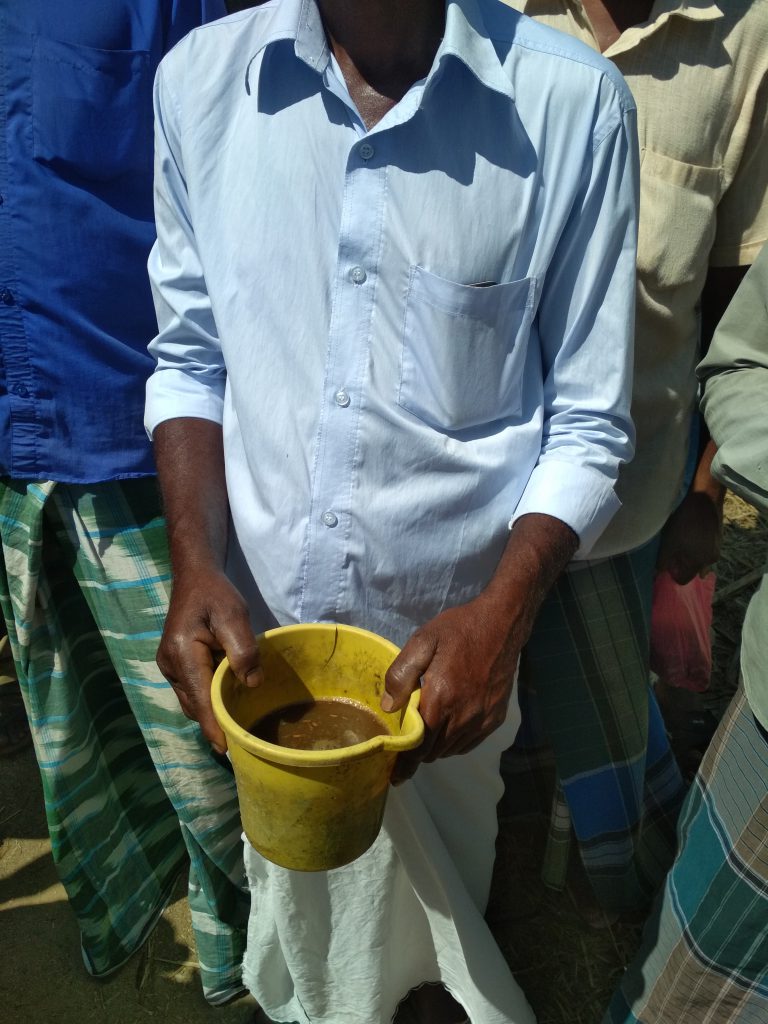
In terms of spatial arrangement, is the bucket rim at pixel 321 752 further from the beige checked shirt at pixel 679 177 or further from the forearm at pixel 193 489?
the beige checked shirt at pixel 679 177

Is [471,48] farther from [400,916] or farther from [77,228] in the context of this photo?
[400,916]

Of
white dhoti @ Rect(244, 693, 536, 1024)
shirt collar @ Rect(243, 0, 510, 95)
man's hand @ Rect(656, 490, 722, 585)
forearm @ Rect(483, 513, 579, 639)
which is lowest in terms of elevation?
white dhoti @ Rect(244, 693, 536, 1024)

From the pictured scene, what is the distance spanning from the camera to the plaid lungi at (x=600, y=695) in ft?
6.50

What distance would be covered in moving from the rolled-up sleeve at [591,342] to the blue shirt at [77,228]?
2.79 ft

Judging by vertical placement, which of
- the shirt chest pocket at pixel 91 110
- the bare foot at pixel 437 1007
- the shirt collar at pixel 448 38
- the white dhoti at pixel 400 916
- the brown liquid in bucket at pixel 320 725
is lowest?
the bare foot at pixel 437 1007

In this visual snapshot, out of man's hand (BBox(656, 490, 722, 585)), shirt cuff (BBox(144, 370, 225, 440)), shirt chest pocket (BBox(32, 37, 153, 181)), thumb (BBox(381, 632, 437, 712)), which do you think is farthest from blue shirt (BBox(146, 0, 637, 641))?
man's hand (BBox(656, 490, 722, 585))

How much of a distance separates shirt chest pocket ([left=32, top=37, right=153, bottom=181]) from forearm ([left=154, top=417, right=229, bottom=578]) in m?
0.54

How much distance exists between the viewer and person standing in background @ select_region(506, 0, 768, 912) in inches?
68.2

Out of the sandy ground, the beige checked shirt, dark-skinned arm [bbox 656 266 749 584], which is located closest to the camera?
the beige checked shirt

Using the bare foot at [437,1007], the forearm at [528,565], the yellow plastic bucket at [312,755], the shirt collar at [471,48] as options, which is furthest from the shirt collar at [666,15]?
the bare foot at [437,1007]

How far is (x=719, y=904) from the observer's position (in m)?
1.69

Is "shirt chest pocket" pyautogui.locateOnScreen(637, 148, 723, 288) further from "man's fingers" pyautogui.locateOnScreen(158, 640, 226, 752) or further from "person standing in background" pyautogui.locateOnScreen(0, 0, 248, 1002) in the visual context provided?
"man's fingers" pyautogui.locateOnScreen(158, 640, 226, 752)

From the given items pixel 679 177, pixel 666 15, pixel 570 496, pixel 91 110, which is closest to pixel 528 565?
pixel 570 496

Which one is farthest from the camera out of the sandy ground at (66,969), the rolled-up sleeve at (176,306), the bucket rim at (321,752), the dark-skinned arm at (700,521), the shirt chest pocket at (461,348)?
the sandy ground at (66,969)
